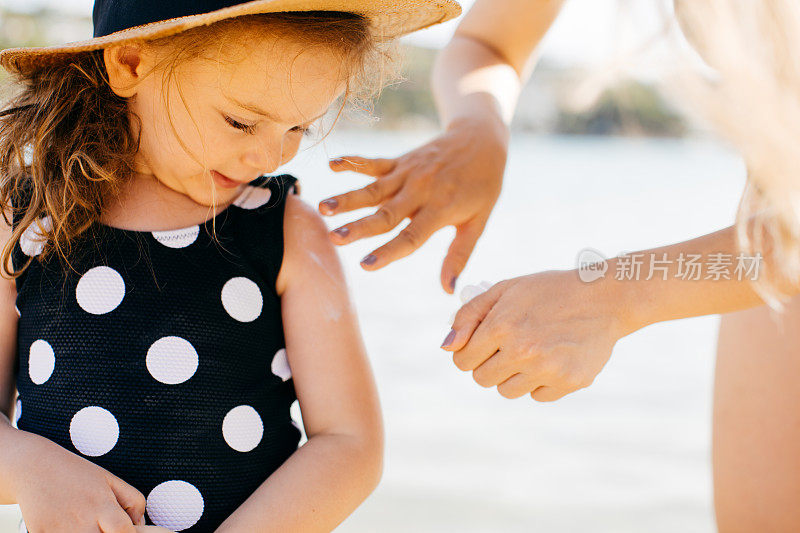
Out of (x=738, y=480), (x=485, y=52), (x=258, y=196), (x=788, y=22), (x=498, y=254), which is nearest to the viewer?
(x=788, y=22)

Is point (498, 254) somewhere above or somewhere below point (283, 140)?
above

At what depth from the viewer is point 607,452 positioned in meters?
2.84

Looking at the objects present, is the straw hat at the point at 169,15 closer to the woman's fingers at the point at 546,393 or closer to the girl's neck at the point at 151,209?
the girl's neck at the point at 151,209

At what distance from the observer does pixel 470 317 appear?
4.49 ft

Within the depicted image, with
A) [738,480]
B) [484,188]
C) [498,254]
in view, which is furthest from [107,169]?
[498,254]

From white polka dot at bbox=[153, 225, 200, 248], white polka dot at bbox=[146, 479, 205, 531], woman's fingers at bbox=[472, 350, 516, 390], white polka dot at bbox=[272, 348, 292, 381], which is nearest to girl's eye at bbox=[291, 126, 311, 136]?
white polka dot at bbox=[153, 225, 200, 248]

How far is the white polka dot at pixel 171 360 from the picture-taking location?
4.28ft

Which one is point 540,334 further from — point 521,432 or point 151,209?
point 521,432

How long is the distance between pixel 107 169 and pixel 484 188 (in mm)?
798

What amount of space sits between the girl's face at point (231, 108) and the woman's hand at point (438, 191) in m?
0.23

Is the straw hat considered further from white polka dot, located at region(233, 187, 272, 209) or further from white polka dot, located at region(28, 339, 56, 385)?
white polka dot, located at region(28, 339, 56, 385)

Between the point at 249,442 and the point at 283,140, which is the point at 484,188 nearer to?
the point at 283,140

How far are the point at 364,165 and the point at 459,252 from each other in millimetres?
271

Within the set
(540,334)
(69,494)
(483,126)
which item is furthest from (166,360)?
(483,126)
